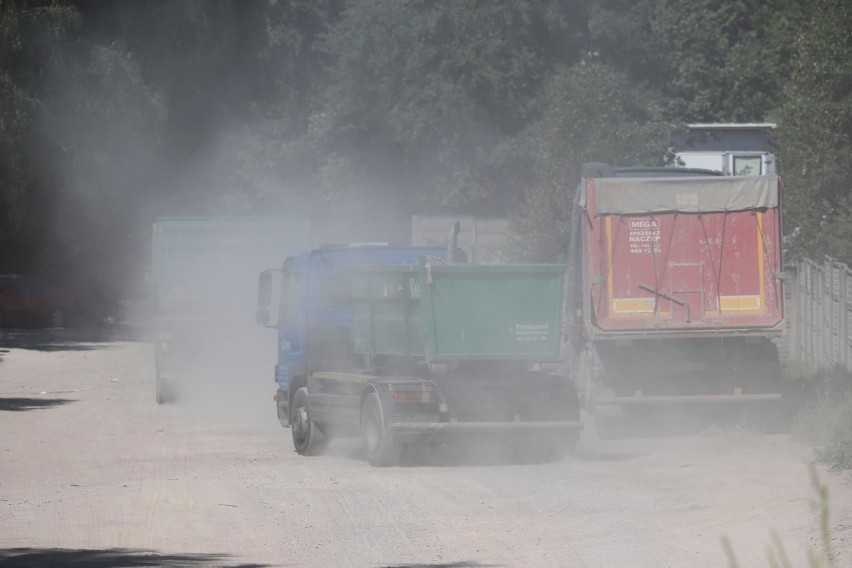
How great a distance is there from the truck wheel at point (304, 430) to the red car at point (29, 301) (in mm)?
31423

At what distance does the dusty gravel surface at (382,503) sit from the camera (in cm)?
938

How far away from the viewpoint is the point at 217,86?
50.1 metres

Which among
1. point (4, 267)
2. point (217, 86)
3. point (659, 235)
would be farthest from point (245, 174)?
point (659, 235)

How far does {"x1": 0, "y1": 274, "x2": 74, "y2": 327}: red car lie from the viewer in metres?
45.2

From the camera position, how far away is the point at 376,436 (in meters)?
14.2

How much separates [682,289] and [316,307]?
4573 millimetres

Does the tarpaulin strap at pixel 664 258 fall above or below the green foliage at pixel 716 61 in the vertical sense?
below

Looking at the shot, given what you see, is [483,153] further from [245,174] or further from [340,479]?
[340,479]

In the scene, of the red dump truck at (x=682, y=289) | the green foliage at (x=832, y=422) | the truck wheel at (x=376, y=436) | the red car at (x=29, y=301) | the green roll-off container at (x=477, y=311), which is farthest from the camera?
the red car at (x=29, y=301)

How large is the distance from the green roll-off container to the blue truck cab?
142 cm

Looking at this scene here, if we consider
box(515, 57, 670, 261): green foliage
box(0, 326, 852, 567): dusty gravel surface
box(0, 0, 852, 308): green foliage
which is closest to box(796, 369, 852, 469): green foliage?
box(0, 326, 852, 567): dusty gravel surface

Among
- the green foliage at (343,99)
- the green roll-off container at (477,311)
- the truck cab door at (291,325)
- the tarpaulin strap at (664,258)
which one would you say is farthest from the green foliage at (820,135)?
the green roll-off container at (477,311)

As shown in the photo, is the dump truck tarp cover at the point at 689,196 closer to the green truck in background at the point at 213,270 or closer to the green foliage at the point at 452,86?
the green truck in background at the point at 213,270

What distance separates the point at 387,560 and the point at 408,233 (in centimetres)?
4165
